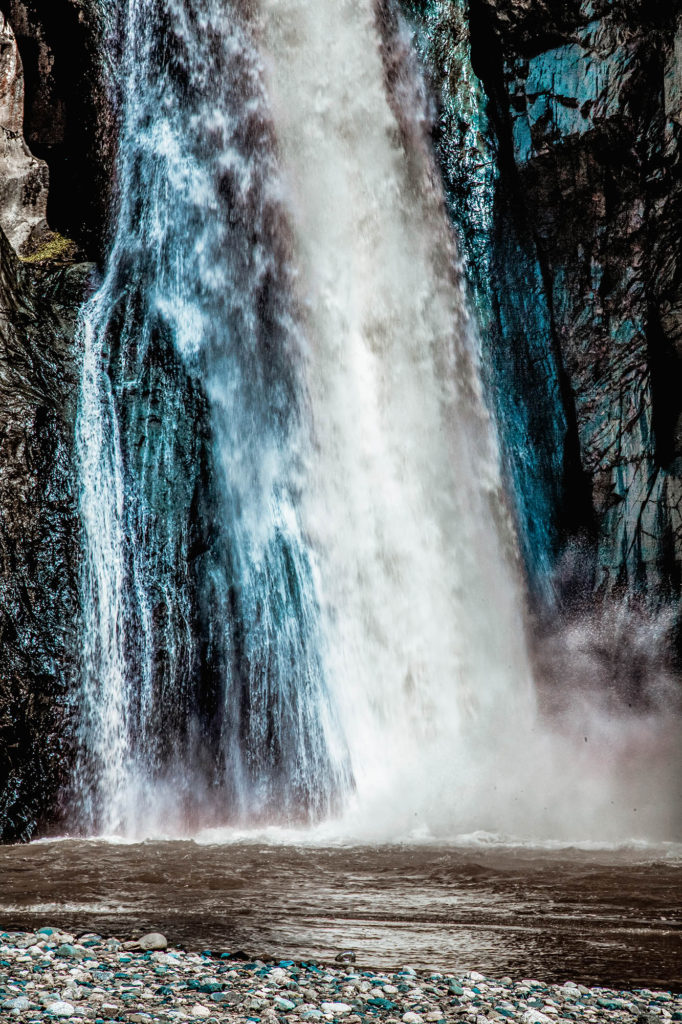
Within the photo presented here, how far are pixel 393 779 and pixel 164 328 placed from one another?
18.9 ft

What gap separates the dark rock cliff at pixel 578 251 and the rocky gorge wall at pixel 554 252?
0.02 m

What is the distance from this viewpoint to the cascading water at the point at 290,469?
9.20 meters

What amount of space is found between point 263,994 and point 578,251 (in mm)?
9506

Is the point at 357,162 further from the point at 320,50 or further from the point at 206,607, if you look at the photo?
the point at 206,607

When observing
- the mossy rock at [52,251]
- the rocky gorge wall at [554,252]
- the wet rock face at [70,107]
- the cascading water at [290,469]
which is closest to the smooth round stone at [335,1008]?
the cascading water at [290,469]

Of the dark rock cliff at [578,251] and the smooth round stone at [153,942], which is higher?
the dark rock cliff at [578,251]

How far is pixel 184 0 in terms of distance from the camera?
463 inches

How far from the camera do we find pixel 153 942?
446 cm

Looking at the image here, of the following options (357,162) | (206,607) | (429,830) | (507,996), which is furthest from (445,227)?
(507,996)

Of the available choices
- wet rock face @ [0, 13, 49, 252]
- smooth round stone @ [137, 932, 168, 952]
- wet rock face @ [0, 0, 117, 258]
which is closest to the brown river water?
smooth round stone @ [137, 932, 168, 952]

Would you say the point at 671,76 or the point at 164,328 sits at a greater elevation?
the point at 671,76

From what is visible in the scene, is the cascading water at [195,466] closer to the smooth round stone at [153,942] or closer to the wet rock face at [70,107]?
the wet rock face at [70,107]

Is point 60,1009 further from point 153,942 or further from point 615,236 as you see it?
point 615,236

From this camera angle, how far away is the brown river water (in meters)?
4.52
